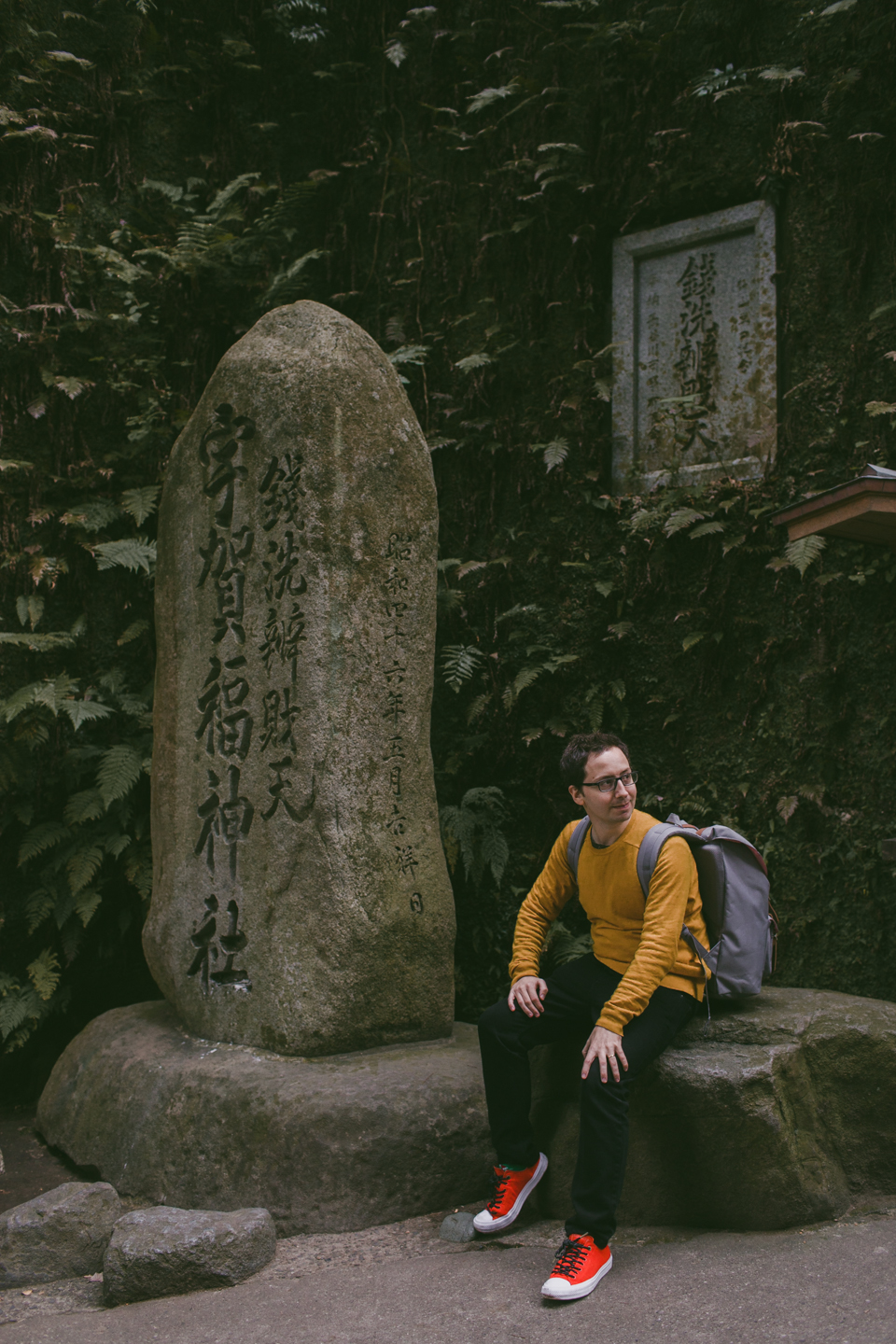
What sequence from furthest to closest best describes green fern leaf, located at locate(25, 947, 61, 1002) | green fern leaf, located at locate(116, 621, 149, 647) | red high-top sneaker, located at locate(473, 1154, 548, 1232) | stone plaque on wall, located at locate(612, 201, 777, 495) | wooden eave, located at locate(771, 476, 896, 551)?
green fern leaf, located at locate(116, 621, 149, 647), stone plaque on wall, located at locate(612, 201, 777, 495), green fern leaf, located at locate(25, 947, 61, 1002), wooden eave, located at locate(771, 476, 896, 551), red high-top sneaker, located at locate(473, 1154, 548, 1232)

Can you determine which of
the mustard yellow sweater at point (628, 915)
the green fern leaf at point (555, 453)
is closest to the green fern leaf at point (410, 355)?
the green fern leaf at point (555, 453)

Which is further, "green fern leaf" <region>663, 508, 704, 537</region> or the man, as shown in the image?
"green fern leaf" <region>663, 508, 704, 537</region>

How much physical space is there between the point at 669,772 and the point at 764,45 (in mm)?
4674

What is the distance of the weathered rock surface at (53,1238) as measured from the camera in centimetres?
397

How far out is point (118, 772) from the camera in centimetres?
618

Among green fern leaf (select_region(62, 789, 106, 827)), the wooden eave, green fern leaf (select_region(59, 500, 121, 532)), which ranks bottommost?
green fern leaf (select_region(62, 789, 106, 827))

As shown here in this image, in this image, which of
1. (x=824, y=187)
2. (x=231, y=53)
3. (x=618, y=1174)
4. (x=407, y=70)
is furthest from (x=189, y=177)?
(x=618, y=1174)

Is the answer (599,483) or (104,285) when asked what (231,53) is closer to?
(104,285)

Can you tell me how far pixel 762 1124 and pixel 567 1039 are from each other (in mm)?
829

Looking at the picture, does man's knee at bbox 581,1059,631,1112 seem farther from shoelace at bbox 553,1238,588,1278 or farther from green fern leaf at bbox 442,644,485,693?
green fern leaf at bbox 442,644,485,693

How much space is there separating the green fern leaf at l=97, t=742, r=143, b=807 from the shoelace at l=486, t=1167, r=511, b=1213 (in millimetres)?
3259

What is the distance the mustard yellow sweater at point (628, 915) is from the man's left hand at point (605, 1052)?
0.04m

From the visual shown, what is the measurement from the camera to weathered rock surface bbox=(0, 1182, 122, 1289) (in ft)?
13.0

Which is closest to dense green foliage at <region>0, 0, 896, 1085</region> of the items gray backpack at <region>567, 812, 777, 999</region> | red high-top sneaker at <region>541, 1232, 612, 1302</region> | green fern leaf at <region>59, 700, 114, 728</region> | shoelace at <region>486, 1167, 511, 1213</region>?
green fern leaf at <region>59, 700, 114, 728</region>
